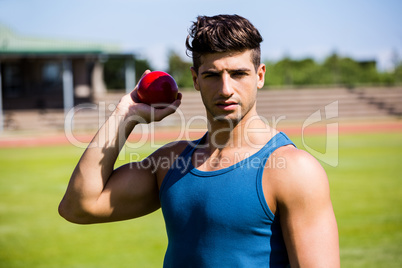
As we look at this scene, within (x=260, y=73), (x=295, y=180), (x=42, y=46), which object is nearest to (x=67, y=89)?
(x=42, y=46)

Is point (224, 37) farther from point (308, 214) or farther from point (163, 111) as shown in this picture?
point (308, 214)

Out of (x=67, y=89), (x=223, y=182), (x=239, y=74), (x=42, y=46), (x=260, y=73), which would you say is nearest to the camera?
(x=223, y=182)

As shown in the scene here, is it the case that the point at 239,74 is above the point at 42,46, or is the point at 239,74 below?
below

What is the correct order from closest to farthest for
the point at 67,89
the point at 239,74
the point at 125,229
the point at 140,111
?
the point at 239,74
the point at 140,111
the point at 125,229
the point at 67,89

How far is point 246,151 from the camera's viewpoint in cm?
195

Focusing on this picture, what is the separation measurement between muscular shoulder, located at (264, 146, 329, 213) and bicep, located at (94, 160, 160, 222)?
0.66 m

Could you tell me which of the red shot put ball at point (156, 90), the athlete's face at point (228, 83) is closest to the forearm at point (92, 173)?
the red shot put ball at point (156, 90)

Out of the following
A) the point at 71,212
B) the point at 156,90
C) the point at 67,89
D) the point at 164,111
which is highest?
the point at 156,90

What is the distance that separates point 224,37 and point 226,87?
206 millimetres

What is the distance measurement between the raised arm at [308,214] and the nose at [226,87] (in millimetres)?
392

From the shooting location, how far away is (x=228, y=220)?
1.78 metres

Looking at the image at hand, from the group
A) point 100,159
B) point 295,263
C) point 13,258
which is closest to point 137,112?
point 100,159

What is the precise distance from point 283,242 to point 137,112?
0.93 m

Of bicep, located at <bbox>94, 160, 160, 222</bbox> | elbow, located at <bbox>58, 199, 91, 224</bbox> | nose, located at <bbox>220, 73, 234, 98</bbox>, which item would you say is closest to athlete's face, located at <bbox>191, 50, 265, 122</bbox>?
nose, located at <bbox>220, 73, 234, 98</bbox>
